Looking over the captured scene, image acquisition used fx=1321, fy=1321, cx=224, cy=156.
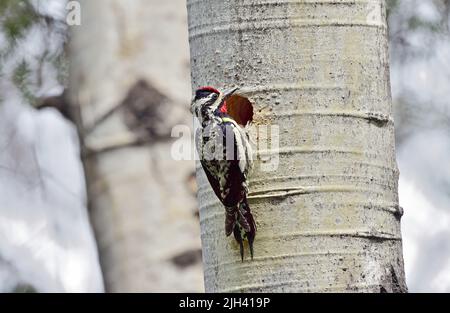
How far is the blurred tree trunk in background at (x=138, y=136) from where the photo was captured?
16.6 feet

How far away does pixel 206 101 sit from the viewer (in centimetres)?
322

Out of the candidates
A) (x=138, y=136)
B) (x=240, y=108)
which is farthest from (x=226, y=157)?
(x=138, y=136)

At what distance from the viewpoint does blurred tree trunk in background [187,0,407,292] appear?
3.05 metres

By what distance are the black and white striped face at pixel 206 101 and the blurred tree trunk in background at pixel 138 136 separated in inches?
68.7

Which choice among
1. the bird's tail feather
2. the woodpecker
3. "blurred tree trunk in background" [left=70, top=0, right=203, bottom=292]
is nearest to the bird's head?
the woodpecker

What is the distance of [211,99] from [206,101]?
0.08 ft

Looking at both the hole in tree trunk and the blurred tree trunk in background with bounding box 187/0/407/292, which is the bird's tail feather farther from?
the hole in tree trunk

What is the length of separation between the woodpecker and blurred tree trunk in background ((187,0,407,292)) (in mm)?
29

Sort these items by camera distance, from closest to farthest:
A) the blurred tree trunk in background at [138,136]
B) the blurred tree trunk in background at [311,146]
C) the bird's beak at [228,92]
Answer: the blurred tree trunk in background at [311,146], the bird's beak at [228,92], the blurred tree trunk in background at [138,136]

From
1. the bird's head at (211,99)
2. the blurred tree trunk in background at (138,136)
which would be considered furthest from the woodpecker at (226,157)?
the blurred tree trunk in background at (138,136)

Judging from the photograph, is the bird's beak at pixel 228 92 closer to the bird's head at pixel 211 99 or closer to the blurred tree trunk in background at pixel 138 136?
the bird's head at pixel 211 99
